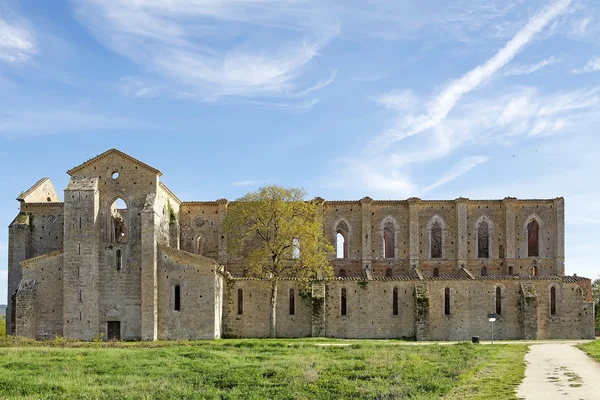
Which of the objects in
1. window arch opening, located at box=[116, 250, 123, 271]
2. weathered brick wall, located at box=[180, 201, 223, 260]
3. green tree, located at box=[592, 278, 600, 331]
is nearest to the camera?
window arch opening, located at box=[116, 250, 123, 271]

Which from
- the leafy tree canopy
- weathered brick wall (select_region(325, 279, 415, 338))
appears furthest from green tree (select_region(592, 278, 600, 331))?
the leafy tree canopy

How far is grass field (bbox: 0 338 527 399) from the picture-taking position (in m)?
19.2

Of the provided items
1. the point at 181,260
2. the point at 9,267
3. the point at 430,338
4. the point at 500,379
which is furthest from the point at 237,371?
the point at 9,267

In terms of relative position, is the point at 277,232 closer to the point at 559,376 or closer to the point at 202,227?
the point at 202,227

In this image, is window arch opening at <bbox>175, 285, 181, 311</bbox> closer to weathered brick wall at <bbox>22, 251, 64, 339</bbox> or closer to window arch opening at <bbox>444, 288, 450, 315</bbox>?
weathered brick wall at <bbox>22, 251, 64, 339</bbox>

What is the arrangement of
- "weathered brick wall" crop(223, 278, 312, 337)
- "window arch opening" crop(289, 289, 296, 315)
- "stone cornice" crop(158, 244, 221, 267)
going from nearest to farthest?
"stone cornice" crop(158, 244, 221, 267), "weathered brick wall" crop(223, 278, 312, 337), "window arch opening" crop(289, 289, 296, 315)

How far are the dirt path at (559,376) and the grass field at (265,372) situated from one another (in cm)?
55

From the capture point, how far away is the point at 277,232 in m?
41.8

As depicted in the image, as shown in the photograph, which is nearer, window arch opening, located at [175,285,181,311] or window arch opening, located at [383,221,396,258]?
window arch opening, located at [175,285,181,311]

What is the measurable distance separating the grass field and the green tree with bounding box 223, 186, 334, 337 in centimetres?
958

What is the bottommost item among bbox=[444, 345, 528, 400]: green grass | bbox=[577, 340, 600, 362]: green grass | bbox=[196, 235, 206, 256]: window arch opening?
bbox=[577, 340, 600, 362]: green grass

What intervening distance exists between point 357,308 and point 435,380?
72.2 feet

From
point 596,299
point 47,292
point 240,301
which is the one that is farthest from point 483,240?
point 47,292

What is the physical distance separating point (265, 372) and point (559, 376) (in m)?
9.30
